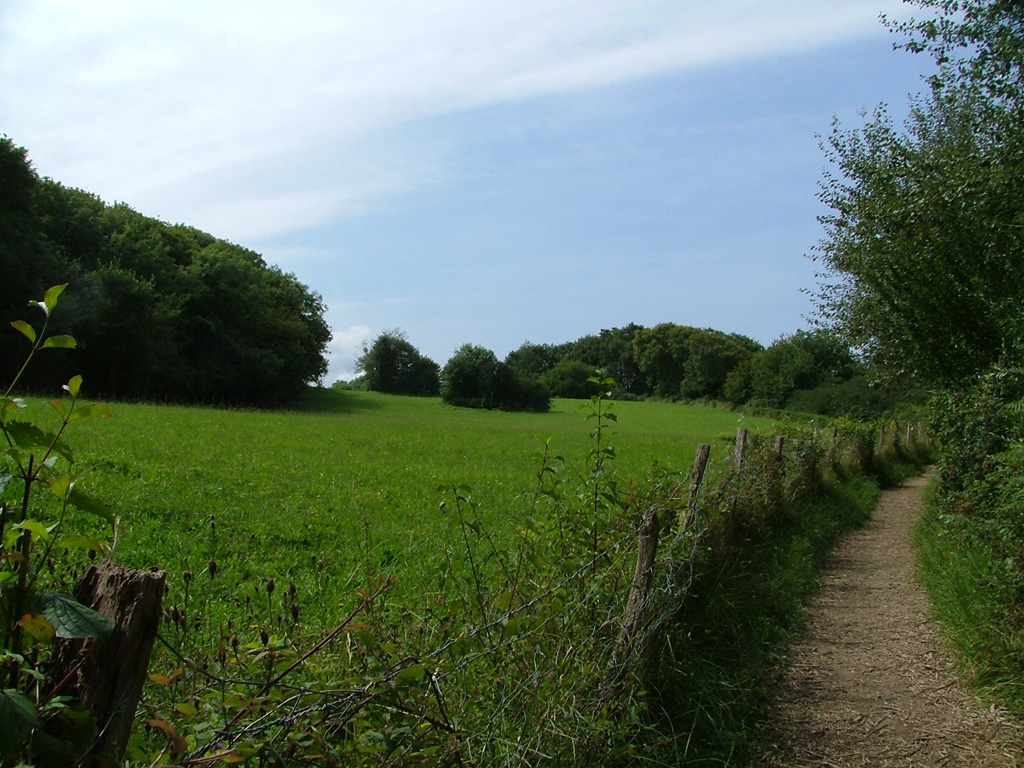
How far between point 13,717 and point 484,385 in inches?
2803

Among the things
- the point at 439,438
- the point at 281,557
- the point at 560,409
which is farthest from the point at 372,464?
the point at 560,409

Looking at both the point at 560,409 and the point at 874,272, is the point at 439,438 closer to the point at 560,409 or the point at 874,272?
the point at 874,272

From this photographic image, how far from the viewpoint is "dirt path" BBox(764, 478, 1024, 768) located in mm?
4500

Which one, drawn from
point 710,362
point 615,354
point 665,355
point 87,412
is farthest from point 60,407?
point 615,354

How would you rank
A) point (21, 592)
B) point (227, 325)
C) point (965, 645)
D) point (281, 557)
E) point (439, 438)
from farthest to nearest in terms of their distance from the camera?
point (227, 325)
point (439, 438)
point (281, 557)
point (965, 645)
point (21, 592)

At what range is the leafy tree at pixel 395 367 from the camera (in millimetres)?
82562

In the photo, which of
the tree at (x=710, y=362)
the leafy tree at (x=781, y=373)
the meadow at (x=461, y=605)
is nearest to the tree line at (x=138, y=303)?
the meadow at (x=461, y=605)

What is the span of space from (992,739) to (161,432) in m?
17.8

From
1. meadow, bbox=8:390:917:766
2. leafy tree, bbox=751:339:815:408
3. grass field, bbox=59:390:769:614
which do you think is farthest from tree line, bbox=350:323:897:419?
meadow, bbox=8:390:917:766

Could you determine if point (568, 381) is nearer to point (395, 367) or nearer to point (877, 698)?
point (395, 367)

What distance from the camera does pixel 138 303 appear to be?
124 ft

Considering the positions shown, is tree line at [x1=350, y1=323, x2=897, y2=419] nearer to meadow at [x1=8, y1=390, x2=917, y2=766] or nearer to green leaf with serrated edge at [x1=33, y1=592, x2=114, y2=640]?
meadow at [x1=8, y1=390, x2=917, y2=766]

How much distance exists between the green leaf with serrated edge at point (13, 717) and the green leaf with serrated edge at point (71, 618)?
0.44 feet

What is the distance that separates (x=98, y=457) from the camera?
12.5 metres
